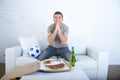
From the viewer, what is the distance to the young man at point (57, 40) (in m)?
2.86

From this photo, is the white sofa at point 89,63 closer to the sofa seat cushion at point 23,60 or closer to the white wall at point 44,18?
the sofa seat cushion at point 23,60

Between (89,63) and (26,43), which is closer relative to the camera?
(89,63)

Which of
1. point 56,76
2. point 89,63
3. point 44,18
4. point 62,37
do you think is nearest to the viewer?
point 56,76

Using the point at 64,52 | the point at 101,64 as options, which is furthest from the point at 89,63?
the point at 64,52

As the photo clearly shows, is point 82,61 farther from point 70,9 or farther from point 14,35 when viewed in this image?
point 14,35

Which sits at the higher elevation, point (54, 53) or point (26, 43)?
point (26, 43)

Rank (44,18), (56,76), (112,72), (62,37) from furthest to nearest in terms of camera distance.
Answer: (44,18) < (112,72) < (62,37) < (56,76)

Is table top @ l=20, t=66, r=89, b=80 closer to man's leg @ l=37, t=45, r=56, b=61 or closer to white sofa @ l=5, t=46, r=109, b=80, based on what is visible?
white sofa @ l=5, t=46, r=109, b=80

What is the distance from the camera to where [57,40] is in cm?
301

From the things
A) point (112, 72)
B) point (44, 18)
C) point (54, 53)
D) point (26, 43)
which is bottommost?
point (112, 72)

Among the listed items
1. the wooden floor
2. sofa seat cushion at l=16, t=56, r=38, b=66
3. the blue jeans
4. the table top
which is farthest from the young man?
the table top

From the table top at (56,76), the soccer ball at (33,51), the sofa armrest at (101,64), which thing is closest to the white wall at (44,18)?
the soccer ball at (33,51)

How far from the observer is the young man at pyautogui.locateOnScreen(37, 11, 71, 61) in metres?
2.86

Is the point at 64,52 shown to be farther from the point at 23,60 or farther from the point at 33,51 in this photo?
the point at 23,60
